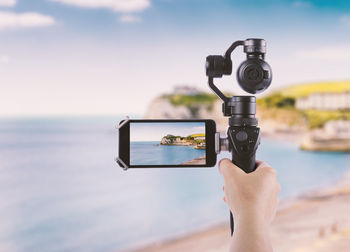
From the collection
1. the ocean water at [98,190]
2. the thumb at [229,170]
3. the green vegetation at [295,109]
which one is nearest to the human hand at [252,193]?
the thumb at [229,170]

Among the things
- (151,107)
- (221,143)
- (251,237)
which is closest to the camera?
(251,237)

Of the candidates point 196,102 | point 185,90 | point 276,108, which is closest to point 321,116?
point 276,108

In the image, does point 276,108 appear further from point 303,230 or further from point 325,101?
point 303,230

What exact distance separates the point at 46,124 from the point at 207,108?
6.29 metres

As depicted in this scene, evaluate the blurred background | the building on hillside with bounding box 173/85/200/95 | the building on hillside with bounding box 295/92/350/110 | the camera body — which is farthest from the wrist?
the building on hillside with bounding box 295/92/350/110

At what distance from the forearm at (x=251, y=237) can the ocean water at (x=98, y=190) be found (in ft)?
18.8

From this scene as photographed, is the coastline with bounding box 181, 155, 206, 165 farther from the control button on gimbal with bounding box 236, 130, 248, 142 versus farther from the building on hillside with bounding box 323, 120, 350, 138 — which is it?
the building on hillside with bounding box 323, 120, 350, 138

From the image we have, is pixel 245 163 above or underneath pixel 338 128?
above

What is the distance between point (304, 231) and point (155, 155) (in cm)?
441

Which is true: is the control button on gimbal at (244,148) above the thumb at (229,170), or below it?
Answer: above

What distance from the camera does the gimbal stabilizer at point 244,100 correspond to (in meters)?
0.66

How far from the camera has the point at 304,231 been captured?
184 inches

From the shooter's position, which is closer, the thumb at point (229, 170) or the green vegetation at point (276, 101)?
the thumb at point (229, 170)

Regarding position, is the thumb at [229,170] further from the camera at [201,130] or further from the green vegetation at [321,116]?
the green vegetation at [321,116]
